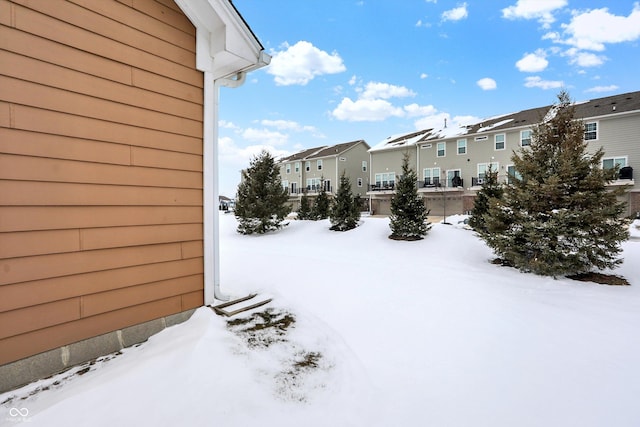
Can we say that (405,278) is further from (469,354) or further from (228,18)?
(228,18)

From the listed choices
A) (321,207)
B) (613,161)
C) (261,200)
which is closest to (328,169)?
(321,207)

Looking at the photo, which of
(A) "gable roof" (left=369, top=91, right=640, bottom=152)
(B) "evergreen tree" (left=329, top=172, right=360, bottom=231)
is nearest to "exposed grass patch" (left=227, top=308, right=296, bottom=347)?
Answer: (B) "evergreen tree" (left=329, top=172, right=360, bottom=231)

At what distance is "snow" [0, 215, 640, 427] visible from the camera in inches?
80.8

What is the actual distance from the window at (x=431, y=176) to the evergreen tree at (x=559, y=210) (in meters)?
17.3

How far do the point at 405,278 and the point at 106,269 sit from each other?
17.2ft

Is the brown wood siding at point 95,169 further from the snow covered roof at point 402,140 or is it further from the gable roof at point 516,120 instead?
the snow covered roof at point 402,140

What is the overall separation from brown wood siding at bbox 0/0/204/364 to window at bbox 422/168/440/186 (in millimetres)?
23932

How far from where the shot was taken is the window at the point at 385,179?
26922mm

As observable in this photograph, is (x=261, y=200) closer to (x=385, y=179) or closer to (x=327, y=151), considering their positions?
(x=385, y=179)

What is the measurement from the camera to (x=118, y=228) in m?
2.85

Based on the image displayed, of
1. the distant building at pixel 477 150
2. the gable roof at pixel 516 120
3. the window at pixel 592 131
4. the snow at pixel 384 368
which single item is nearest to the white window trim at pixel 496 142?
the distant building at pixel 477 150

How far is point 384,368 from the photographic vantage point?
278 cm

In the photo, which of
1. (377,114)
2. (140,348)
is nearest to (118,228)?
(140,348)

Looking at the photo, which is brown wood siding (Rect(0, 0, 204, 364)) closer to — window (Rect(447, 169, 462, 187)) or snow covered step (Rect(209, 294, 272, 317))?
snow covered step (Rect(209, 294, 272, 317))
